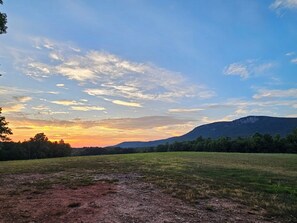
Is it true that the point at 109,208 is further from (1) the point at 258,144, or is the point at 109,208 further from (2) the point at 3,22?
(1) the point at 258,144

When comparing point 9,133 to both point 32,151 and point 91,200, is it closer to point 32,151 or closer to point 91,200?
point 91,200

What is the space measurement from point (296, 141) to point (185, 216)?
118 m

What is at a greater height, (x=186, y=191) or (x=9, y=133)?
(x=9, y=133)

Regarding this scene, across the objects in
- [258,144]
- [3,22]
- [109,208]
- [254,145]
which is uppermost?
[3,22]

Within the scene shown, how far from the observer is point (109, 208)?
12461mm

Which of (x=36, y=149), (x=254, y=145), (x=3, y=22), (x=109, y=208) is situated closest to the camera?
(x=109, y=208)

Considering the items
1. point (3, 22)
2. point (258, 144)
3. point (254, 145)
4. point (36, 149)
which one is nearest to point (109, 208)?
point (3, 22)

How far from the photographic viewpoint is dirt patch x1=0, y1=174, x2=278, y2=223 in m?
11.1

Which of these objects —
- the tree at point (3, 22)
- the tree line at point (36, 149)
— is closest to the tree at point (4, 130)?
the tree at point (3, 22)

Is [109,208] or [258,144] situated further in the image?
[258,144]

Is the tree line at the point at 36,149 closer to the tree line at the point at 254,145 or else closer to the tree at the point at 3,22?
the tree line at the point at 254,145

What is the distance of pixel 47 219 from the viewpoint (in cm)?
1070

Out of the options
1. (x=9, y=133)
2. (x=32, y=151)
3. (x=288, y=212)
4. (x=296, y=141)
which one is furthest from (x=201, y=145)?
(x=288, y=212)

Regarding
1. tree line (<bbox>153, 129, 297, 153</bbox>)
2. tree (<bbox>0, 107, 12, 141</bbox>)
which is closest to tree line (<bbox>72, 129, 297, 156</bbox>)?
tree line (<bbox>153, 129, 297, 153</bbox>)
